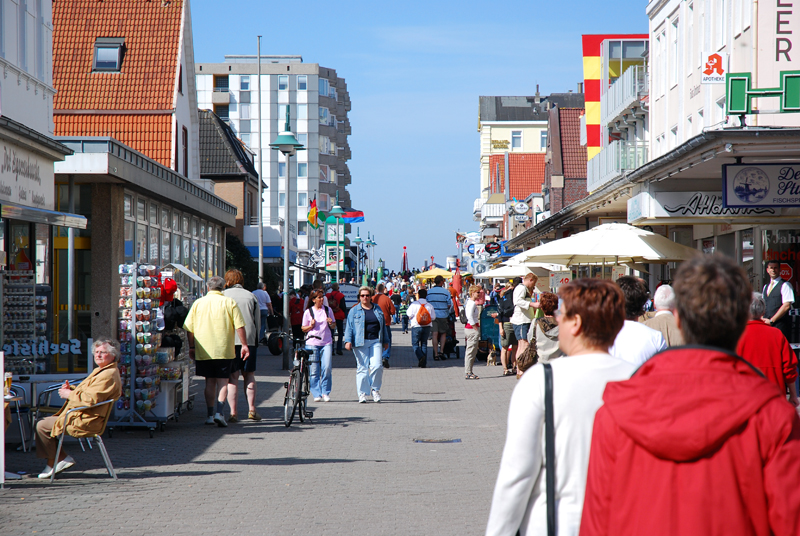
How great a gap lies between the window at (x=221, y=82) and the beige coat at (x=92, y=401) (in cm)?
8841

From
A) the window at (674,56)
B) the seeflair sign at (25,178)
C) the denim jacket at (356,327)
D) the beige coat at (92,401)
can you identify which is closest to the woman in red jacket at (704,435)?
the beige coat at (92,401)

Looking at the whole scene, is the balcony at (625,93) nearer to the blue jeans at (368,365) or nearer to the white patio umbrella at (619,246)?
the white patio umbrella at (619,246)

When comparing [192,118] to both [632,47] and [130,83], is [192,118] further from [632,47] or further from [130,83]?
[632,47]

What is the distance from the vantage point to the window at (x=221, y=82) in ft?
308

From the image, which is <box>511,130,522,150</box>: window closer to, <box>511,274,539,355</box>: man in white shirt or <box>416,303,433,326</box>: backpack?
<box>416,303,433,326</box>: backpack

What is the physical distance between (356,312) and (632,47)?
28.7 m

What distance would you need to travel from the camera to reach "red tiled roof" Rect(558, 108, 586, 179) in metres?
57.1

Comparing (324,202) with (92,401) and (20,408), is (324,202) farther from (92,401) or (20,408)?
(92,401)

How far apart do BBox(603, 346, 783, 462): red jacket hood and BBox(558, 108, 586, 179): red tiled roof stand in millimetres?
55386

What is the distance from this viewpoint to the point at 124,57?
27.6 meters

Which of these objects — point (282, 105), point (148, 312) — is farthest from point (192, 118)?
point (282, 105)

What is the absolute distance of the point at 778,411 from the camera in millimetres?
2391

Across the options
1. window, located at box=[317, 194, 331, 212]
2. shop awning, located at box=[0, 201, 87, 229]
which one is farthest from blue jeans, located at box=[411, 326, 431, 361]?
window, located at box=[317, 194, 331, 212]

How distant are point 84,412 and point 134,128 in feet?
66.3
